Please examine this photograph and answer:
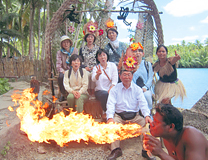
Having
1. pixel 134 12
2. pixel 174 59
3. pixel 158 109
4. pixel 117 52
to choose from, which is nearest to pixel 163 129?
pixel 158 109

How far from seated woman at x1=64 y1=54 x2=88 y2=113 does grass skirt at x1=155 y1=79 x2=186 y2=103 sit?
1905mm

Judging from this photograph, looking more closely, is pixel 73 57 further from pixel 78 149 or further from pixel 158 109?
pixel 158 109

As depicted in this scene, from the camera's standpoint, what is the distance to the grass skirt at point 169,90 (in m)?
4.56

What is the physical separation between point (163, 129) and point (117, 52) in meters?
3.60

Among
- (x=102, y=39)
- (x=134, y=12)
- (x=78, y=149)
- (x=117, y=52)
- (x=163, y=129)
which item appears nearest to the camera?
(x=163, y=129)

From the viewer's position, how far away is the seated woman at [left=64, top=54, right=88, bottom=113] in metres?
4.19

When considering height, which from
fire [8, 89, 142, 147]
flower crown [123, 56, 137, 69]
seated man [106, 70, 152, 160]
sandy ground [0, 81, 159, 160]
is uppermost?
flower crown [123, 56, 137, 69]

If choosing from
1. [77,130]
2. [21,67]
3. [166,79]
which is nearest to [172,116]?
[77,130]

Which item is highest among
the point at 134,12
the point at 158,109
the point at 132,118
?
the point at 134,12

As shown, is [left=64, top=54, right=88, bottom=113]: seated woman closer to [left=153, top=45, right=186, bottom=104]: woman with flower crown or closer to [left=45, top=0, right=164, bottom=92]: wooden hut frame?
[left=45, top=0, right=164, bottom=92]: wooden hut frame

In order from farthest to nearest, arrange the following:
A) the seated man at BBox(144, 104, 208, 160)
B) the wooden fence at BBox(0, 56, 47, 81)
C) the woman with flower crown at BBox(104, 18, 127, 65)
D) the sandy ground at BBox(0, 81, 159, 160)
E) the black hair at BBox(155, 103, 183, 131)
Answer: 1. the wooden fence at BBox(0, 56, 47, 81)
2. the woman with flower crown at BBox(104, 18, 127, 65)
3. the sandy ground at BBox(0, 81, 159, 160)
4. the black hair at BBox(155, 103, 183, 131)
5. the seated man at BBox(144, 104, 208, 160)

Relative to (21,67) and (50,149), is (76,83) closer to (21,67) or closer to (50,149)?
(50,149)

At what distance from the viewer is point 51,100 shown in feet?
16.2

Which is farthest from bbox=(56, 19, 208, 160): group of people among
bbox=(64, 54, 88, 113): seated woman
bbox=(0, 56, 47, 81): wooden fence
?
bbox=(0, 56, 47, 81): wooden fence
